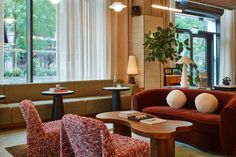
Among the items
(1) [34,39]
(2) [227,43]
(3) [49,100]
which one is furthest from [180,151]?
(2) [227,43]

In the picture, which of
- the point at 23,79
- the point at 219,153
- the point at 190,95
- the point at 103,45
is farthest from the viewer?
the point at 103,45

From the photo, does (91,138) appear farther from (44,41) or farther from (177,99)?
(44,41)

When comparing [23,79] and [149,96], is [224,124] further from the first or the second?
[23,79]

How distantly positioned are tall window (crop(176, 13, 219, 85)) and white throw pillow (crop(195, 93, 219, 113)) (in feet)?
17.5

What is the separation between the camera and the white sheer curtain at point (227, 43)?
9.93 m

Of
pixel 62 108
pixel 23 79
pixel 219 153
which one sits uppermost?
pixel 23 79

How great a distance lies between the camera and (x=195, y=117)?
145 inches

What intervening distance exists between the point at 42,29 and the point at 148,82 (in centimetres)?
296

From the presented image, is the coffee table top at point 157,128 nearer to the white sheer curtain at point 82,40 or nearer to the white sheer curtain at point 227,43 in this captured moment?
the white sheer curtain at point 82,40

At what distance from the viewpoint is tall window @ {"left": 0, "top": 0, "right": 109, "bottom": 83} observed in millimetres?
5941

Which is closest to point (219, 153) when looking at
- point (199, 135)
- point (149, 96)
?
point (199, 135)

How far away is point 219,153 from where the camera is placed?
3.54m

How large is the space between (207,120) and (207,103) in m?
0.38

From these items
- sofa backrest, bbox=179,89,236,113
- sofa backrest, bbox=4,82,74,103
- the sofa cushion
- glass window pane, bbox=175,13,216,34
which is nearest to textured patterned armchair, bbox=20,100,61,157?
the sofa cushion
